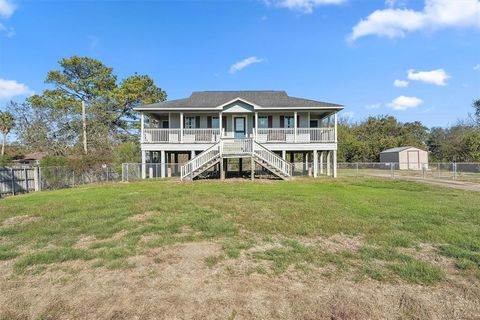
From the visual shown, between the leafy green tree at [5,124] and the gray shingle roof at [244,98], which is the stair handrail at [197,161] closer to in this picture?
the gray shingle roof at [244,98]

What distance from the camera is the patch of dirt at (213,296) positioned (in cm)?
363

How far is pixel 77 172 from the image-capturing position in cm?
2141

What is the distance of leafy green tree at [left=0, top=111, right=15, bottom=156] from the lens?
36.2m

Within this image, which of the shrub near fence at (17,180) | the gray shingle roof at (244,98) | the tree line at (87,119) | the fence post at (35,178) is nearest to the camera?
the shrub near fence at (17,180)

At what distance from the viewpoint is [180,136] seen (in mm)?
21688

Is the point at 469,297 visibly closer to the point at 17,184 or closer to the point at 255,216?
the point at 255,216

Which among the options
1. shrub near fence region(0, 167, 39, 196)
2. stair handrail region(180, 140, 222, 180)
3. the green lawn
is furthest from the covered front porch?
the green lawn

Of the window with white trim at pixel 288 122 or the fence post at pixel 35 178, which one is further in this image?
the window with white trim at pixel 288 122

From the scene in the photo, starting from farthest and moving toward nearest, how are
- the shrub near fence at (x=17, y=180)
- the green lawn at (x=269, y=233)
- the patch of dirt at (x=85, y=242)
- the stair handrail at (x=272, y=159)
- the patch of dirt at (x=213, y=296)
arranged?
the stair handrail at (x=272, y=159) → the shrub near fence at (x=17, y=180) → the patch of dirt at (x=85, y=242) → the green lawn at (x=269, y=233) → the patch of dirt at (x=213, y=296)

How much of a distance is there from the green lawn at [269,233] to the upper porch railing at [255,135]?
1157 centimetres

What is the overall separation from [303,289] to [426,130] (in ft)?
246

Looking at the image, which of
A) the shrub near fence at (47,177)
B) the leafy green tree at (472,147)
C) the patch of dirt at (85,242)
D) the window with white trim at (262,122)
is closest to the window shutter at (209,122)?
the window with white trim at (262,122)

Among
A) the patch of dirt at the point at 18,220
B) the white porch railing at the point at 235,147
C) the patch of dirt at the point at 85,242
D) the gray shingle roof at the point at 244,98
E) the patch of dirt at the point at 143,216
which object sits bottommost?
the patch of dirt at the point at 85,242

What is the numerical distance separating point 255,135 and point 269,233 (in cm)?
1551
